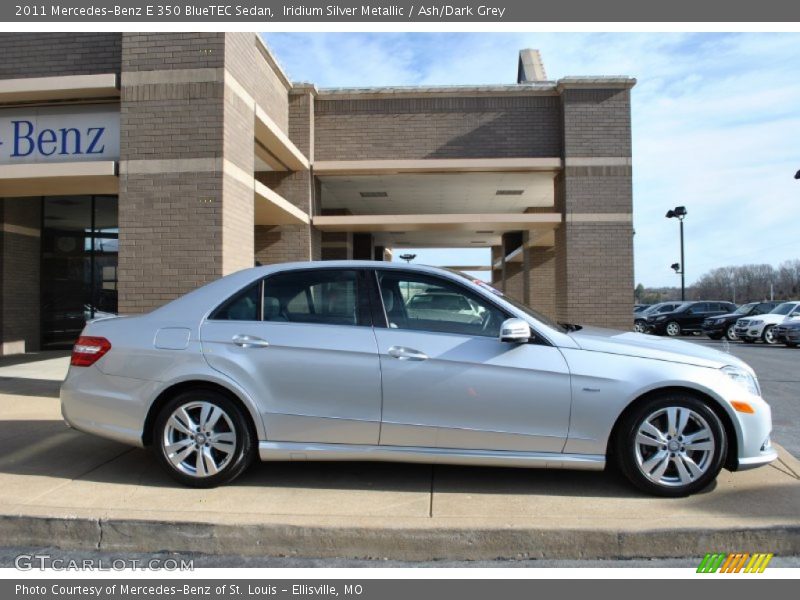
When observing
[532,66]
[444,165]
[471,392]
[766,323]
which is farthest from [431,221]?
[766,323]

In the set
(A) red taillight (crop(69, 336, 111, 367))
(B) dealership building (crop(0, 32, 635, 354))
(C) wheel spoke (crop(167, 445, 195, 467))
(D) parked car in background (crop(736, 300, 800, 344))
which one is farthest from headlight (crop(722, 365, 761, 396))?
(D) parked car in background (crop(736, 300, 800, 344))

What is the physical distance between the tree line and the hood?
85.5 m

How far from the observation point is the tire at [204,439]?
4039 mm

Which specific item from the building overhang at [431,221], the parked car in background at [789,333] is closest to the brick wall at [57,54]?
the building overhang at [431,221]

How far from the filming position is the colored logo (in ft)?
10.5

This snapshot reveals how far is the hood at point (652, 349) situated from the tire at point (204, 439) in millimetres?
2433

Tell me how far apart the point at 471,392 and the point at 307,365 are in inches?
44.5

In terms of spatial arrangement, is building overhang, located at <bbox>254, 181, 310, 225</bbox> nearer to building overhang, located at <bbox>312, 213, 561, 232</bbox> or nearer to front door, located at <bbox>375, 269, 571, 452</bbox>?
building overhang, located at <bbox>312, 213, 561, 232</bbox>

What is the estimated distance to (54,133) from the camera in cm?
818

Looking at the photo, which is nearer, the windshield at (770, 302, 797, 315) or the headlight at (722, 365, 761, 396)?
the headlight at (722, 365, 761, 396)

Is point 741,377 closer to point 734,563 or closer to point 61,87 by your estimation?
point 734,563

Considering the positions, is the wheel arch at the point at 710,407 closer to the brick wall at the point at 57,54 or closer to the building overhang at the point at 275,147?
the building overhang at the point at 275,147

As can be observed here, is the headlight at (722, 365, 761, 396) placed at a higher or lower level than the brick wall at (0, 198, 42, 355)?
lower

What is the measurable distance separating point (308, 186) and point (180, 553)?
9.05m
